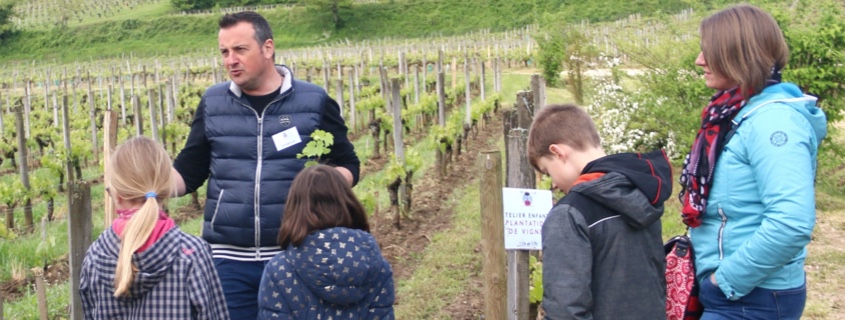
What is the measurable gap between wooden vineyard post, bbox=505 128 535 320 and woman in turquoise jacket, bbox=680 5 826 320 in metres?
1.24

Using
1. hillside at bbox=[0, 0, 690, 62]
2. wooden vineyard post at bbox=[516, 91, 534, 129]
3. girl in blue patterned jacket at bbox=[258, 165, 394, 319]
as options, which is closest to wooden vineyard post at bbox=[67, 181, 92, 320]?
girl in blue patterned jacket at bbox=[258, 165, 394, 319]

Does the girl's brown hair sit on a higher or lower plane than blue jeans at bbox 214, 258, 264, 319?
higher

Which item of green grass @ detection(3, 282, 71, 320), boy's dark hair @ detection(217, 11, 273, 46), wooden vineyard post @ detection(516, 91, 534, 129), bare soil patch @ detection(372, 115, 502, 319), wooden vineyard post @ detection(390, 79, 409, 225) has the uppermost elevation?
boy's dark hair @ detection(217, 11, 273, 46)

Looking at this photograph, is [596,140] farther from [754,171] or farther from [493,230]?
[493,230]

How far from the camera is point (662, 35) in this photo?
11.7m

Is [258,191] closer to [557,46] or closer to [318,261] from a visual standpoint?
[318,261]

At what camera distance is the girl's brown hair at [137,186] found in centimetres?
296

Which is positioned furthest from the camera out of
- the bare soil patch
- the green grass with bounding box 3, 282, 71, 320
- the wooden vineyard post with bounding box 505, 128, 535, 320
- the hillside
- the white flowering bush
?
the hillside

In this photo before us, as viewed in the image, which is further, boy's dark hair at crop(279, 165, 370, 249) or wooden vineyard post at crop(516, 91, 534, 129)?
wooden vineyard post at crop(516, 91, 534, 129)

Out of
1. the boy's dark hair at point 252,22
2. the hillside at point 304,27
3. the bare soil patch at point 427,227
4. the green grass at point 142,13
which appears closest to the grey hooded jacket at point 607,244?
the boy's dark hair at point 252,22

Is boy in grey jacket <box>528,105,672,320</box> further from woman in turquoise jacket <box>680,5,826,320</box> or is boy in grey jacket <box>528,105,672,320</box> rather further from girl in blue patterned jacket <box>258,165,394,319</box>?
girl in blue patterned jacket <box>258,165,394,319</box>

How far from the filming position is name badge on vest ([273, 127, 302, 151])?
365cm

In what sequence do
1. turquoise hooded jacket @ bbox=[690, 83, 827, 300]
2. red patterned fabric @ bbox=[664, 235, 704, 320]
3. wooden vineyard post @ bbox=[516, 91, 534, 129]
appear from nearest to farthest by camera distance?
1. turquoise hooded jacket @ bbox=[690, 83, 827, 300]
2. red patterned fabric @ bbox=[664, 235, 704, 320]
3. wooden vineyard post @ bbox=[516, 91, 534, 129]

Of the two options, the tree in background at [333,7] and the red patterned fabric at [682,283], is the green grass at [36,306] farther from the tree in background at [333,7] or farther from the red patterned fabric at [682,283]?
the tree in background at [333,7]
